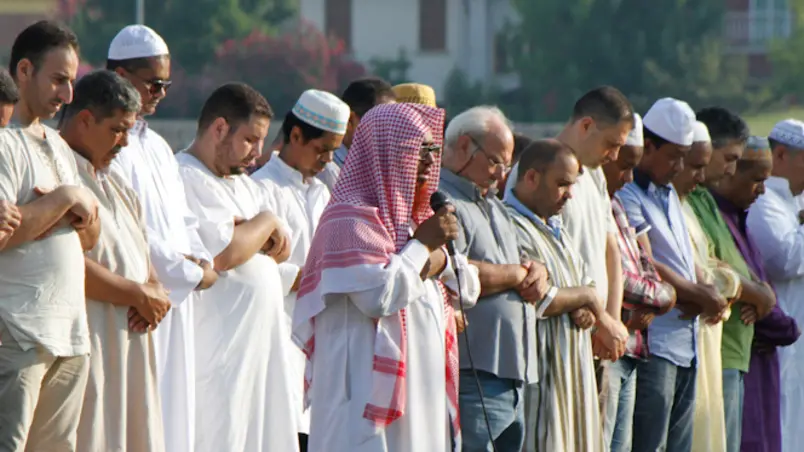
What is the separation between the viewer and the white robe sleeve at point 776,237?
1063 centimetres

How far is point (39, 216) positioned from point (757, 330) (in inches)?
227

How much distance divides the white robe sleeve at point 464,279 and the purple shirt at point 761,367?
12.5ft

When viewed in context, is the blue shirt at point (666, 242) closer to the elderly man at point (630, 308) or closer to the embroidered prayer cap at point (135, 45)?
the elderly man at point (630, 308)

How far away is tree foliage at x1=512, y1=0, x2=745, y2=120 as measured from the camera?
54375mm

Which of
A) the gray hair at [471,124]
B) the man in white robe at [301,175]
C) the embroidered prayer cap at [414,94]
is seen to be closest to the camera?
the gray hair at [471,124]

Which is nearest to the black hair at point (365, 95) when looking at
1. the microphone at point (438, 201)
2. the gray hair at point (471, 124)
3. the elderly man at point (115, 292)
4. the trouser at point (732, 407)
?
the gray hair at point (471, 124)

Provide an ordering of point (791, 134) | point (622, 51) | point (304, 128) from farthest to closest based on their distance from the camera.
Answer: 1. point (622, 51)
2. point (791, 134)
3. point (304, 128)


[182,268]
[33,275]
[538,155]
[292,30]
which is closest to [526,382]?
[538,155]

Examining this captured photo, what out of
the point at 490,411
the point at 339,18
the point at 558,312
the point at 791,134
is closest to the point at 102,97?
the point at 490,411

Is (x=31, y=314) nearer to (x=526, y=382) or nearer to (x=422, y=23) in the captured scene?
(x=526, y=382)

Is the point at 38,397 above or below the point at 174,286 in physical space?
below

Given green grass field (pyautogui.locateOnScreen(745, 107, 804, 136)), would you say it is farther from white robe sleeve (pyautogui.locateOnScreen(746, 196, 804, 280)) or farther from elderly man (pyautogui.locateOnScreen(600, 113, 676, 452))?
elderly man (pyautogui.locateOnScreen(600, 113, 676, 452))

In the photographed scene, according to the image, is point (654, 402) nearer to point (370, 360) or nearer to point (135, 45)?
point (370, 360)

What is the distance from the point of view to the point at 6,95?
5762mm
